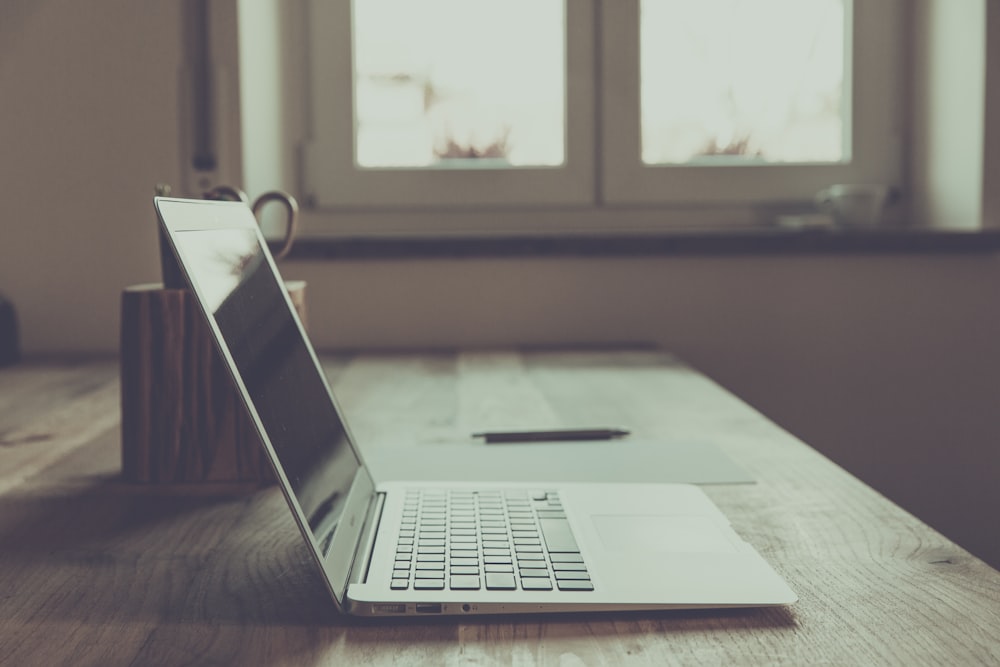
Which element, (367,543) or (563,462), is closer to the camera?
(367,543)

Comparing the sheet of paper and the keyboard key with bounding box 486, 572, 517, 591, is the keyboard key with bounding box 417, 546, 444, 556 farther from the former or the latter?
the sheet of paper

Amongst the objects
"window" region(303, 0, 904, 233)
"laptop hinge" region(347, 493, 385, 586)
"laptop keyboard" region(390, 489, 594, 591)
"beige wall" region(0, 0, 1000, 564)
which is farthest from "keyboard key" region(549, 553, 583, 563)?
"window" region(303, 0, 904, 233)

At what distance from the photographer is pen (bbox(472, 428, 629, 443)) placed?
1.05 meters

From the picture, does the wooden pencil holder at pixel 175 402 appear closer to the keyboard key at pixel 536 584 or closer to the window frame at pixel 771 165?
the keyboard key at pixel 536 584

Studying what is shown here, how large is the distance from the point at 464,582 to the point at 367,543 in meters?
0.11

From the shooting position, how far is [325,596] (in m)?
0.60

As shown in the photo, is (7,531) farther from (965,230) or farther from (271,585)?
(965,230)

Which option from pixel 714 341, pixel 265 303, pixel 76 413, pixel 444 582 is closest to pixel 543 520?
pixel 444 582

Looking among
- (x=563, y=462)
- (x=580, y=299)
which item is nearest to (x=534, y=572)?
(x=563, y=462)

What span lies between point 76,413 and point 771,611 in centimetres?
90

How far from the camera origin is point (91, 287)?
5.97 ft

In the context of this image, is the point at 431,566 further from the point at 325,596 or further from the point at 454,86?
the point at 454,86

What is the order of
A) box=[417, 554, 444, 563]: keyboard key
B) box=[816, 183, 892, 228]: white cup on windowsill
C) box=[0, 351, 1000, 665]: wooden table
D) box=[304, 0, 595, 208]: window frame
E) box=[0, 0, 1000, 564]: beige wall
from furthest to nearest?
1. box=[304, 0, 595, 208]: window frame
2. box=[816, 183, 892, 228]: white cup on windowsill
3. box=[0, 0, 1000, 564]: beige wall
4. box=[417, 554, 444, 563]: keyboard key
5. box=[0, 351, 1000, 665]: wooden table

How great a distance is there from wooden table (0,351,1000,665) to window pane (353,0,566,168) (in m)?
1.05
